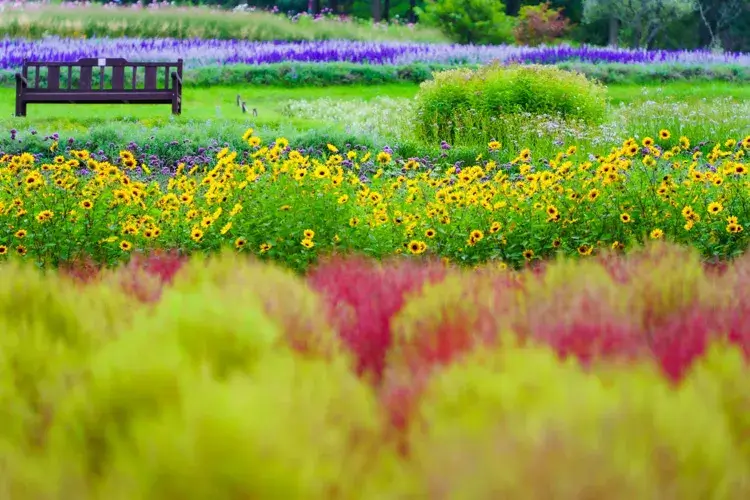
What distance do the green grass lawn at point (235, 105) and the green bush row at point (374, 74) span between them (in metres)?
0.42

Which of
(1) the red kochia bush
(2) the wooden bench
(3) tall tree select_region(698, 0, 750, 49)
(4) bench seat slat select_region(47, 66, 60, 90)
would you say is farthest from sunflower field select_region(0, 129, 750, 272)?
(3) tall tree select_region(698, 0, 750, 49)

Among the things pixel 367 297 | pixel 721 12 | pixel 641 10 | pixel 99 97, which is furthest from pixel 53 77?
pixel 721 12

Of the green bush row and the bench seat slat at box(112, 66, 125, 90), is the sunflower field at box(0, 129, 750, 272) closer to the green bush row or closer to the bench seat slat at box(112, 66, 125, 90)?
the bench seat slat at box(112, 66, 125, 90)

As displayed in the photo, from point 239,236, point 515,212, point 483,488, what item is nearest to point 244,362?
point 483,488

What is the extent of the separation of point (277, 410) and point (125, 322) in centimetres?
79

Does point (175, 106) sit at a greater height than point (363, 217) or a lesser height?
lesser

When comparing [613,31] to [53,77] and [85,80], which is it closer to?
[85,80]

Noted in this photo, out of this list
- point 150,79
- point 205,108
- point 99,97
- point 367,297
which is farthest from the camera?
point 205,108

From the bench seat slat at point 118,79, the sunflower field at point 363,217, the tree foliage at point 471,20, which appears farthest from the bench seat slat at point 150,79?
the tree foliage at point 471,20

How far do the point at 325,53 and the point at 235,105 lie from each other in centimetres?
764

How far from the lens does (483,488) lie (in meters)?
1.02

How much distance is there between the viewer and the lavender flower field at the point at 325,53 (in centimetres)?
2409

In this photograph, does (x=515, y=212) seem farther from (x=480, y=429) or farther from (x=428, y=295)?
(x=480, y=429)

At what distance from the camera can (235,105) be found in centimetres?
1903
